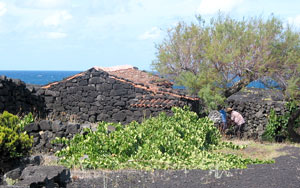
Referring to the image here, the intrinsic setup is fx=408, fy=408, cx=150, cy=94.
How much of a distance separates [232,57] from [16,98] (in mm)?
9844

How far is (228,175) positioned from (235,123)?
11913 millimetres

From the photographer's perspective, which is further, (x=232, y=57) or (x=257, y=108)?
(x=257, y=108)

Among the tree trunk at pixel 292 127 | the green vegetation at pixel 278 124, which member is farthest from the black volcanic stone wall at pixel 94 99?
the tree trunk at pixel 292 127

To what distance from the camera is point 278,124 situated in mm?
21344

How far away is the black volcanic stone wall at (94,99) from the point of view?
65.8ft

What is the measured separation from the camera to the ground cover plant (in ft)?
33.2

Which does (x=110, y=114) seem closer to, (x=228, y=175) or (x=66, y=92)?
(x=66, y=92)

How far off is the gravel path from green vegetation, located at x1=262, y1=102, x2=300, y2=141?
38.7ft

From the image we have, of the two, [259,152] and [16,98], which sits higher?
[16,98]

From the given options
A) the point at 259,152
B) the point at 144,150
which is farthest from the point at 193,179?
the point at 259,152

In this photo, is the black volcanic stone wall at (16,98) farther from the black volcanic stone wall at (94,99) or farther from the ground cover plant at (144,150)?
the ground cover plant at (144,150)

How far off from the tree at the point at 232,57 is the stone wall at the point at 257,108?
4.32 ft

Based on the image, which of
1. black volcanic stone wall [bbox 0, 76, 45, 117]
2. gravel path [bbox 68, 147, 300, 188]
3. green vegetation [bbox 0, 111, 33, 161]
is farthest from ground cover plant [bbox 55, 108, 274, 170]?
black volcanic stone wall [bbox 0, 76, 45, 117]

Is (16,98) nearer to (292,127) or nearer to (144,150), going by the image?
(144,150)
